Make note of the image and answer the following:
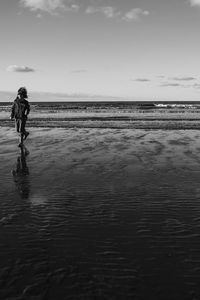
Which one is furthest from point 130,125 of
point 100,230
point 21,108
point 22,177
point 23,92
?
point 100,230

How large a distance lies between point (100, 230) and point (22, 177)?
184 inches

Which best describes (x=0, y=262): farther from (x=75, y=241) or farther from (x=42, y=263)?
(x=75, y=241)

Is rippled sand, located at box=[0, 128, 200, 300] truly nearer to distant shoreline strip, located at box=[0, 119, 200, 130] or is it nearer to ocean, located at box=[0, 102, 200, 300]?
ocean, located at box=[0, 102, 200, 300]

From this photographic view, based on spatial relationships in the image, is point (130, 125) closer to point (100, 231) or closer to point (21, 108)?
point (21, 108)

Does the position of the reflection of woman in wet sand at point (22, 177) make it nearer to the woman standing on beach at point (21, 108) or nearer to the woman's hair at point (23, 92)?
the woman standing on beach at point (21, 108)

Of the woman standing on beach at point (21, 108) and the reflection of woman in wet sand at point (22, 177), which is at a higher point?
the woman standing on beach at point (21, 108)

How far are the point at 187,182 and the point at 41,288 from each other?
5855 millimetres

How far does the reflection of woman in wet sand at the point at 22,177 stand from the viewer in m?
8.54

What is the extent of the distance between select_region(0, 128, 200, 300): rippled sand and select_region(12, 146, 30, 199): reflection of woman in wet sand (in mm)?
30

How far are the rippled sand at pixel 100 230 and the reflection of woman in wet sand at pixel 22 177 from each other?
0.03 meters

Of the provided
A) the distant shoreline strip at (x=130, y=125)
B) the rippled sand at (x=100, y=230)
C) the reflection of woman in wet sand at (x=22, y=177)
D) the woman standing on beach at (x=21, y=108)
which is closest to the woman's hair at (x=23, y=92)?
the woman standing on beach at (x=21, y=108)

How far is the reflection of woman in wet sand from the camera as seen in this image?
8.54 meters

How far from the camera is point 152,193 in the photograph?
8.23m

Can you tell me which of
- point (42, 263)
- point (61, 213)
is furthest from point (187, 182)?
point (42, 263)
